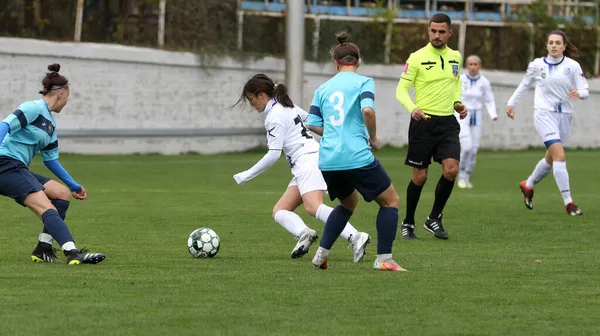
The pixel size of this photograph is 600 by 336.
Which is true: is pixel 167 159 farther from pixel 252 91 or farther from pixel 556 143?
pixel 252 91

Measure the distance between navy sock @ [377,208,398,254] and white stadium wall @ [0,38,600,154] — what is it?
63.8 ft

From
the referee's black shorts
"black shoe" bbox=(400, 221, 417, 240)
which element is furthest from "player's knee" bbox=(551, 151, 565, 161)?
"black shoe" bbox=(400, 221, 417, 240)

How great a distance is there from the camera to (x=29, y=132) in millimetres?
9320

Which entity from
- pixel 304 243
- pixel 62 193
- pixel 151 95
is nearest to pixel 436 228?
pixel 304 243

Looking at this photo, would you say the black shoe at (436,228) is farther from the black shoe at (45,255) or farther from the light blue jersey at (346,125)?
the black shoe at (45,255)

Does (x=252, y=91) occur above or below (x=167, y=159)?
above

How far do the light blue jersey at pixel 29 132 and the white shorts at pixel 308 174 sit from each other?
2.07 meters

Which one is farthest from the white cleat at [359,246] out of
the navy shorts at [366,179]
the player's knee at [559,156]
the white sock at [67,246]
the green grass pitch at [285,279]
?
the player's knee at [559,156]

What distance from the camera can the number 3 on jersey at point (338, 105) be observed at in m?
8.84

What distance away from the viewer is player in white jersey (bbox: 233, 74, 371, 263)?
10.1 meters

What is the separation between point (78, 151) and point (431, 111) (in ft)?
56.0

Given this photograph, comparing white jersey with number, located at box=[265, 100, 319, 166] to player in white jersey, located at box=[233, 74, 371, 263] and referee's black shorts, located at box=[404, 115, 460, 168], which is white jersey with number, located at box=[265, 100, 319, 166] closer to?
player in white jersey, located at box=[233, 74, 371, 263]

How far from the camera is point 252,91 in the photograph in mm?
10133

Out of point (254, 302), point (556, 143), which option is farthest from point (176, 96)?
point (254, 302)
